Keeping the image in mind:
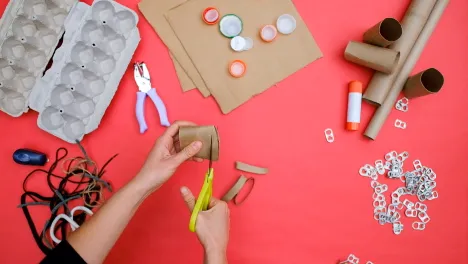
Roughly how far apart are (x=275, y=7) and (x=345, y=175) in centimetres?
57

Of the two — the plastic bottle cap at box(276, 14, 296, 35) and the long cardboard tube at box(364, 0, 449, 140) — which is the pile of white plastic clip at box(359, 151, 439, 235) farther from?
the plastic bottle cap at box(276, 14, 296, 35)

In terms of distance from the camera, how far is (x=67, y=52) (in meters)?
1.19

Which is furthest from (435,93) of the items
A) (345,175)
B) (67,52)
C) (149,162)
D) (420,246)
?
(67,52)

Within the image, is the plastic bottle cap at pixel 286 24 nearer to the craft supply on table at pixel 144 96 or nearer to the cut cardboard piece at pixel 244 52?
the cut cardboard piece at pixel 244 52

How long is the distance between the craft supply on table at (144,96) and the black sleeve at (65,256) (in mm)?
402

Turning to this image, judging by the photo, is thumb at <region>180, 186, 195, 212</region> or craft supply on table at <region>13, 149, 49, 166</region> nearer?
thumb at <region>180, 186, 195, 212</region>

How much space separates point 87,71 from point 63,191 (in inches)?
14.7

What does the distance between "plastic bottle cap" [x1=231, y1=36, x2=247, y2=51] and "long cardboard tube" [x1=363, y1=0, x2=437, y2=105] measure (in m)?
0.40

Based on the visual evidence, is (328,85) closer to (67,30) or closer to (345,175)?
(345,175)

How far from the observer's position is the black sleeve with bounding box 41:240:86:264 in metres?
0.96

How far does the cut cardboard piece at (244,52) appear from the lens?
1.25 metres

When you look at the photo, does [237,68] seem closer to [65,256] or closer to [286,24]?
[286,24]

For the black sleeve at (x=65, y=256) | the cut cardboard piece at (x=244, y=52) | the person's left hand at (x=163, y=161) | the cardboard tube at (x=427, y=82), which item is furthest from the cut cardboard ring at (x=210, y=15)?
the black sleeve at (x=65, y=256)


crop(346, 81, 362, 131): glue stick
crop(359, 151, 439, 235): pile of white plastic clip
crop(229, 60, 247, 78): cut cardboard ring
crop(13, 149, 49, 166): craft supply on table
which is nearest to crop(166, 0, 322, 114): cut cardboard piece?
crop(229, 60, 247, 78): cut cardboard ring
